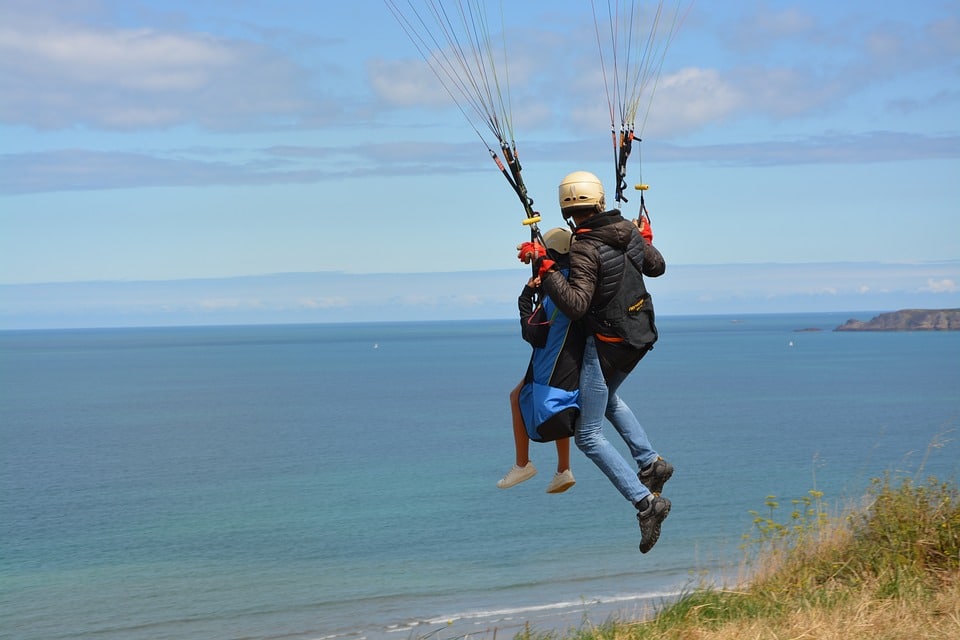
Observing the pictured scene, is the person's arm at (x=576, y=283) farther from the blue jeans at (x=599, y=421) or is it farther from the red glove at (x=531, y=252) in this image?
the blue jeans at (x=599, y=421)

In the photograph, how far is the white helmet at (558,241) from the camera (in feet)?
21.5

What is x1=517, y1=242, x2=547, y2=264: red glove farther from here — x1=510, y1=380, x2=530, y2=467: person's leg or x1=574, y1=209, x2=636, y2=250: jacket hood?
x1=510, y1=380, x2=530, y2=467: person's leg

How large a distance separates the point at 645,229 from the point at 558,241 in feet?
2.37

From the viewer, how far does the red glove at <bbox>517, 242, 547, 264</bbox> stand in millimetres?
6230

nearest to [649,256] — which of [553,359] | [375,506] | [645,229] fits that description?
[645,229]

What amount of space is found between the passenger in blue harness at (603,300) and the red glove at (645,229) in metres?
0.12

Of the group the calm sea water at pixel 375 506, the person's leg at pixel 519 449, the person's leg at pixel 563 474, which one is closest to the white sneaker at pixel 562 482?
the person's leg at pixel 563 474

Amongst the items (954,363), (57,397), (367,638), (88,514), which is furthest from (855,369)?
(367,638)

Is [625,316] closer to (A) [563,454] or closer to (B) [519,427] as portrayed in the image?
(B) [519,427]

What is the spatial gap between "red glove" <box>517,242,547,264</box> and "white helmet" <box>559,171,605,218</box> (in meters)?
0.40

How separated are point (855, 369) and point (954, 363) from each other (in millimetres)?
19271

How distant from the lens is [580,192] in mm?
6438

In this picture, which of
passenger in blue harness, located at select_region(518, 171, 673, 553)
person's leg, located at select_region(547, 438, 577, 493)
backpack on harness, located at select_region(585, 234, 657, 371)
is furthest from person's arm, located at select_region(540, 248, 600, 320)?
person's leg, located at select_region(547, 438, 577, 493)

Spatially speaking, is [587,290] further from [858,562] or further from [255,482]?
[255,482]
